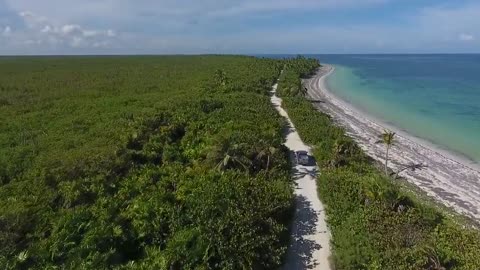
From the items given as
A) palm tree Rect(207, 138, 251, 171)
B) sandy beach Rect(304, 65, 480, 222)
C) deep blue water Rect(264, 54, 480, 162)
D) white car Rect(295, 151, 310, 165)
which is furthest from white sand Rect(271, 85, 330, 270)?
deep blue water Rect(264, 54, 480, 162)

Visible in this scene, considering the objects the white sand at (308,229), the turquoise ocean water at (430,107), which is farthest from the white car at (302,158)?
the turquoise ocean water at (430,107)

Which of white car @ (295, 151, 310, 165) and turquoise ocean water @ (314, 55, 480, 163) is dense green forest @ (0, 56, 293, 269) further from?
turquoise ocean water @ (314, 55, 480, 163)

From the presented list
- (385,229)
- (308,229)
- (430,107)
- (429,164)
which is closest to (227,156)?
(308,229)

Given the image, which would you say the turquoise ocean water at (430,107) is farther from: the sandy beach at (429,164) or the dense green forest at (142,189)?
the dense green forest at (142,189)

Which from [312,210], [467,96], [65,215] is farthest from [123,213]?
[467,96]

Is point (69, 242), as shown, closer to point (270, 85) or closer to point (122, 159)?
point (122, 159)

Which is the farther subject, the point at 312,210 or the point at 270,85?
the point at 270,85

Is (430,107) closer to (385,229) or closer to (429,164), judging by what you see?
(429,164)
